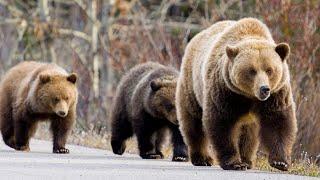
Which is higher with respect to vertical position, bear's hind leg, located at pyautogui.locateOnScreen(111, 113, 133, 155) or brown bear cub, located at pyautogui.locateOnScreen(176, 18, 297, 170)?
brown bear cub, located at pyautogui.locateOnScreen(176, 18, 297, 170)

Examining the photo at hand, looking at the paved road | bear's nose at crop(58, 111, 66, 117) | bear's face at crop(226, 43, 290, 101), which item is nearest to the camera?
the paved road

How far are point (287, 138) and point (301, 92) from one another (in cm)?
603

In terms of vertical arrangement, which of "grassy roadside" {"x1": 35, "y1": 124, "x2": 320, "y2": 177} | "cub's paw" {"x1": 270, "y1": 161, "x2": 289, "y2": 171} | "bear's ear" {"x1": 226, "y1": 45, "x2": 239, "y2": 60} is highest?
"bear's ear" {"x1": 226, "y1": 45, "x2": 239, "y2": 60}

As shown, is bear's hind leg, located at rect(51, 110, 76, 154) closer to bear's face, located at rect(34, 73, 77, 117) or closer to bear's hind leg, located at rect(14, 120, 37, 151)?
bear's face, located at rect(34, 73, 77, 117)

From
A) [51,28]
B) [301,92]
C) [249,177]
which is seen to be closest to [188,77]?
[249,177]

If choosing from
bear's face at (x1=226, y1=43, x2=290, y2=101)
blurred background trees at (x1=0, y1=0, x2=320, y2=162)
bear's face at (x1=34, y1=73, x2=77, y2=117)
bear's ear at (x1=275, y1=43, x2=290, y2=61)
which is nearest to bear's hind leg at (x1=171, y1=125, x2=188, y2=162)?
bear's face at (x1=34, y1=73, x2=77, y2=117)

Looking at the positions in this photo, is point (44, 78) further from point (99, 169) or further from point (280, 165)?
point (280, 165)

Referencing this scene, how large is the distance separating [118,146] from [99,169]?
408 centimetres

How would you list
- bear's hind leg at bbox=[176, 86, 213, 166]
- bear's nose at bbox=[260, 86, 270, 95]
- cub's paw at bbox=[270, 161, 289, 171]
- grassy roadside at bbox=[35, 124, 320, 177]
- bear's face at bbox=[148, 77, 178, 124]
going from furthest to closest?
bear's face at bbox=[148, 77, 178, 124], bear's hind leg at bbox=[176, 86, 213, 166], grassy roadside at bbox=[35, 124, 320, 177], cub's paw at bbox=[270, 161, 289, 171], bear's nose at bbox=[260, 86, 270, 95]

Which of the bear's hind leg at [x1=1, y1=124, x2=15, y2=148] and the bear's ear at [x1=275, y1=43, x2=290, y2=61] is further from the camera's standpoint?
the bear's hind leg at [x1=1, y1=124, x2=15, y2=148]

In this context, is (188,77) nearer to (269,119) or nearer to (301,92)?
(269,119)

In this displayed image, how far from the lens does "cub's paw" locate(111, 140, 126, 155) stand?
15.1 m

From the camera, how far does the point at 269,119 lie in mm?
11039

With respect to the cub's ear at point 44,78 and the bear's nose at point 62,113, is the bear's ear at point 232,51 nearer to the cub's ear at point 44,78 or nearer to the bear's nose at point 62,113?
the bear's nose at point 62,113
